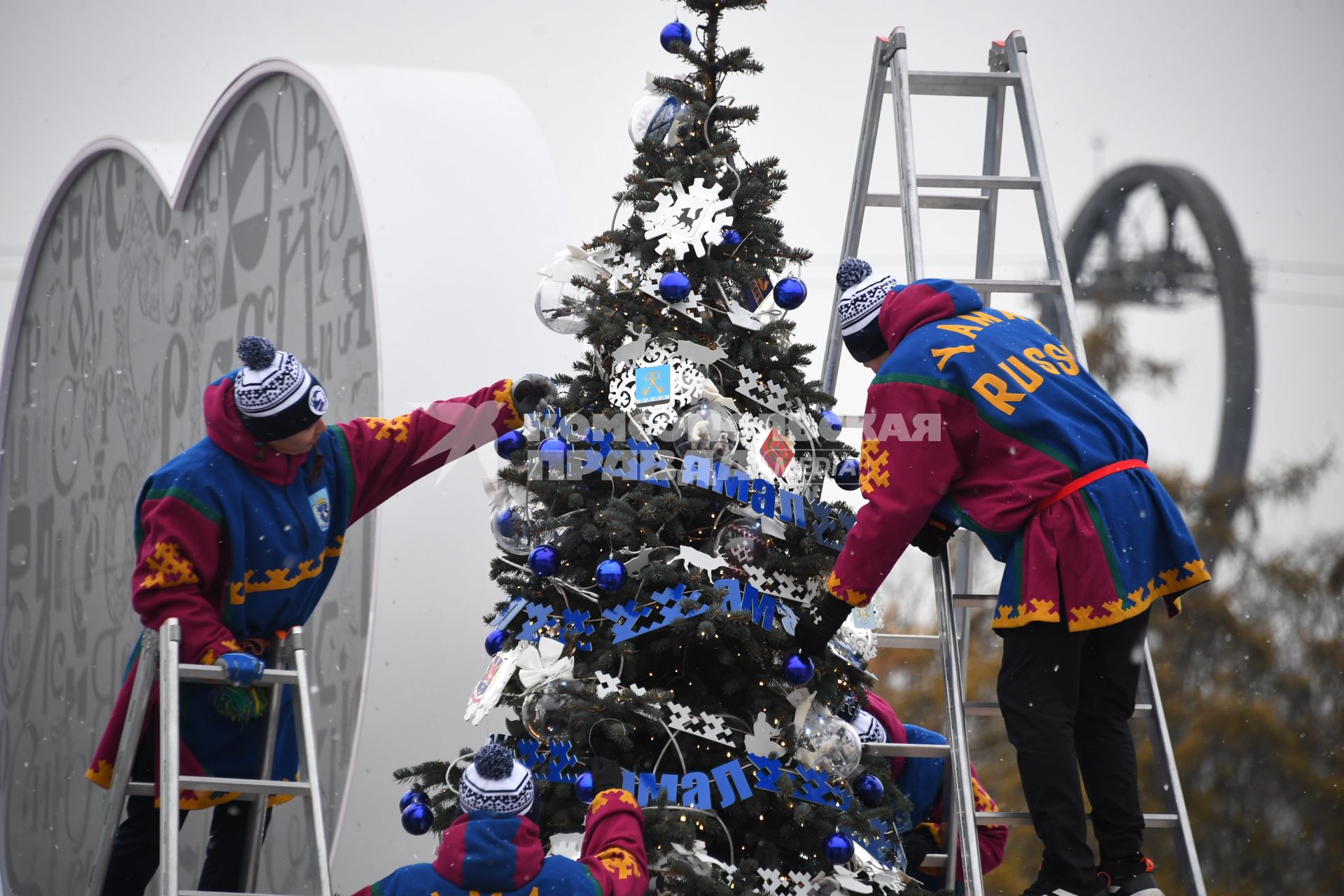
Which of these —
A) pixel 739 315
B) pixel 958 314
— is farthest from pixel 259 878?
pixel 958 314

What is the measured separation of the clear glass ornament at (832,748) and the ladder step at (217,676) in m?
1.20

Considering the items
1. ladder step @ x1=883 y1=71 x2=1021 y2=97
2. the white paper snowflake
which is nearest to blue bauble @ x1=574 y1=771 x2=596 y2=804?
the white paper snowflake

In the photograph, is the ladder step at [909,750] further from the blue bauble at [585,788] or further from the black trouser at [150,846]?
the black trouser at [150,846]

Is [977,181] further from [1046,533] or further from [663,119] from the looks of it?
[1046,533]

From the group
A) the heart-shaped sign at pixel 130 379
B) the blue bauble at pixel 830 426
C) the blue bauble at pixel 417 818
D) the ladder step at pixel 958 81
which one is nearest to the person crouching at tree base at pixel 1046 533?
the blue bauble at pixel 830 426

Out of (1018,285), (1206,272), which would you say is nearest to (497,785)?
(1018,285)

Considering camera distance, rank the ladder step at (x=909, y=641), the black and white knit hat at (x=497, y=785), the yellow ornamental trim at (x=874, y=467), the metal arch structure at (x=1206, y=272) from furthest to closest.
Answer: the metal arch structure at (x=1206, y=272), the ladder step at (x=909, y=641), the yellow ornamental trim at (x=874, y=467), the black and white knit hat at (x=497, y=785)

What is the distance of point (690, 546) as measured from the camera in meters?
3.29

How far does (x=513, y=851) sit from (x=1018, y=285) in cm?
206

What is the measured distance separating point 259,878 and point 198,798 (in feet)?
7.53

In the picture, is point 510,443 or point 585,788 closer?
point 585,788

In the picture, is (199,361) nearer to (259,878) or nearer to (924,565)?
(259,878)

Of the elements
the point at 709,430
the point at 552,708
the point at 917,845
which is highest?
the point at 709,430

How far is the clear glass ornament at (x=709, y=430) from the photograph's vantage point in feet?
10.5
